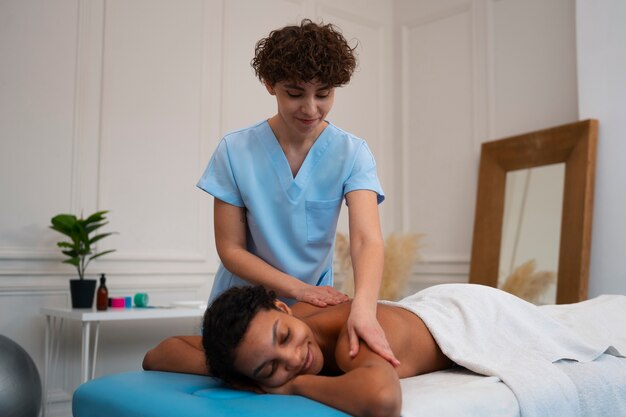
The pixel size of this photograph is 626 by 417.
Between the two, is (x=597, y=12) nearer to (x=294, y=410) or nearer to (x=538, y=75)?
(x=538, y=75)

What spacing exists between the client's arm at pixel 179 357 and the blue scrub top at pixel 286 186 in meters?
0.22

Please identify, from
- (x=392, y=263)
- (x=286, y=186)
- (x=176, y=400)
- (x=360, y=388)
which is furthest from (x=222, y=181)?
(x=392, y=263)

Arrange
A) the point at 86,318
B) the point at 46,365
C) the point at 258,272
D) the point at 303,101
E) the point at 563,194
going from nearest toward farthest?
1. the point at 303,101
2. the point at 258,272
3. the point at 86,318
4. the point at 46,365
5. the point at 563,194

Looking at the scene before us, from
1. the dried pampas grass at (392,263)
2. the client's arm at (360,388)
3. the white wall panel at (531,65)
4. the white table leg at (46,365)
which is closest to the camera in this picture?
the client's arm at (360,388)

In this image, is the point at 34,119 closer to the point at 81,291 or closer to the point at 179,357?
the point at 81,291

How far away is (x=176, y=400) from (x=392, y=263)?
299 centimetres

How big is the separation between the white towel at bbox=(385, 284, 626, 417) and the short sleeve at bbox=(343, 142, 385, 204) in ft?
1.05

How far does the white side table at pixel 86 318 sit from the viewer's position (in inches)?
110

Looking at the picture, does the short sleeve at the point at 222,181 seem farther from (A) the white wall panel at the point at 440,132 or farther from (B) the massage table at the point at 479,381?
(A) the white wall panel at the point at 440,132

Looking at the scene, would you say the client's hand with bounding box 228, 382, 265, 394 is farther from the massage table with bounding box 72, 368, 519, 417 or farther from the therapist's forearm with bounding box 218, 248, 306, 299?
the therapist's forearm with bounding box 218, 248, 306, 299

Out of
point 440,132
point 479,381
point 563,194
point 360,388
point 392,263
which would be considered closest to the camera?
point 360,388

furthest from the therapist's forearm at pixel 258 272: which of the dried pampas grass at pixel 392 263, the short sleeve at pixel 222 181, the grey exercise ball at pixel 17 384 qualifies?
the dried pampas grass at pixel 392 263

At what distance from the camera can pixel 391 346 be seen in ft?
4.81

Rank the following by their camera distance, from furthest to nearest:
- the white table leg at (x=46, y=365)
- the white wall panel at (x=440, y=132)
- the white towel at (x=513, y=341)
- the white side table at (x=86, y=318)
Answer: the white wall panel at (x=440, y=132)
the white table leg at (x=46, y=365)
the white side table at (x=86, y=318)
the white towel at (x=513, y=341)
